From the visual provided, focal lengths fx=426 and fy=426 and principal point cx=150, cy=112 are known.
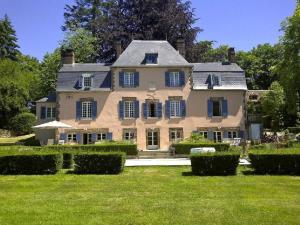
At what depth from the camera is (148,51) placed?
1344 inches

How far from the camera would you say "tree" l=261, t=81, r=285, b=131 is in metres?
37.8

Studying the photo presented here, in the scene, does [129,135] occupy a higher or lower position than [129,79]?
lower

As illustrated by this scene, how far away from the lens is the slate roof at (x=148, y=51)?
32.9m

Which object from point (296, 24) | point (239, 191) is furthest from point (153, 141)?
point (239, 191)

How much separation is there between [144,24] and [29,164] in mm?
29304

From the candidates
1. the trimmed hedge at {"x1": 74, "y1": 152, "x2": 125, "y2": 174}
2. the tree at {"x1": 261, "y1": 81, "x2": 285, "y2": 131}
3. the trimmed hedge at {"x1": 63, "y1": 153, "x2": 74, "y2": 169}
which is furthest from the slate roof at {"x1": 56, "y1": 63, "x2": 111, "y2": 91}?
the trimmed hedge at {"x1": 74, "y1": 152, "x2": 125, "y2": 174}

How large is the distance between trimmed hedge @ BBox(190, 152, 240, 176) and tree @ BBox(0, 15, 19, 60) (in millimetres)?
40071

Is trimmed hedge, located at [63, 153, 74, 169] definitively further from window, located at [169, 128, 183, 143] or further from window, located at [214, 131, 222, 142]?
window, located at [214, 131, 222, 142]

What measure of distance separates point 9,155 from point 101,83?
17.5 m

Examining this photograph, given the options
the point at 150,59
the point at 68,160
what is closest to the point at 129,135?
the point at 150,59

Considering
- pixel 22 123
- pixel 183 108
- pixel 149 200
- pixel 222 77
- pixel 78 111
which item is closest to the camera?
pixel 149 200

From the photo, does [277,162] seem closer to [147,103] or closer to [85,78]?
[147,103]

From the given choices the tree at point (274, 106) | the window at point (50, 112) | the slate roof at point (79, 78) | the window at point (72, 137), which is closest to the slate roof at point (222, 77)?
the tree at point (274, 106)

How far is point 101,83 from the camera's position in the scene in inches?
1304
